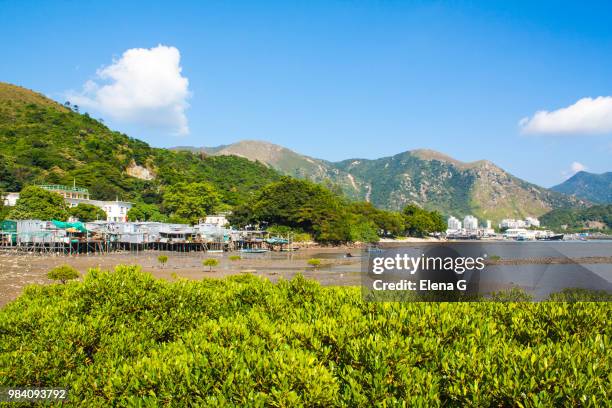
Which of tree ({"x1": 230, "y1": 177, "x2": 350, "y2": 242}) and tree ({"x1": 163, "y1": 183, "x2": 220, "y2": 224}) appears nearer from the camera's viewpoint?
tree ({"x1": 230, "y1": 177, "x2": 350, "y2": 242})

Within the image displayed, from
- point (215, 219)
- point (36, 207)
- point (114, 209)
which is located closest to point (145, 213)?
point (114, 209)

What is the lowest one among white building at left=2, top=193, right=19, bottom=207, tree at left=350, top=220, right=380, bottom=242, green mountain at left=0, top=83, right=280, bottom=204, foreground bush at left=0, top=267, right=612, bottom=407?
tree at left=350, top=220, right=380, bottom=242

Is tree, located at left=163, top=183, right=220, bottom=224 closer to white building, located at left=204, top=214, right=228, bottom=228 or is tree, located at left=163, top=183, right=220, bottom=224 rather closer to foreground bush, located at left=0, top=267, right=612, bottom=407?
white building, located at left=204, top=214, right=228, bottom=228

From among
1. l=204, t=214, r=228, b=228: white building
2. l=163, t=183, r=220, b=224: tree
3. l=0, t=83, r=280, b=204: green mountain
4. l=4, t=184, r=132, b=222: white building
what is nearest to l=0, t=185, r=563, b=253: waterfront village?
l=4, t=184, r=132, b=222: white building

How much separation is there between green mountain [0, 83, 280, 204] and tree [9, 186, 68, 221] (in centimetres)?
2375

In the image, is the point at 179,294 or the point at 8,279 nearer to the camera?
the point at 179,294

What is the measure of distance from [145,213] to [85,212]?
63.2 ft

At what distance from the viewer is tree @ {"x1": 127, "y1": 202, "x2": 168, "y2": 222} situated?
105500 millimetres

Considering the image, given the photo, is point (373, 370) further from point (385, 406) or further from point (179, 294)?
point (179, 294)

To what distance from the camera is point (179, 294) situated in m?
8.54

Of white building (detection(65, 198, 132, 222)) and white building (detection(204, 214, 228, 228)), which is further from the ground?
white building (detection(65, 198, 132, 222))

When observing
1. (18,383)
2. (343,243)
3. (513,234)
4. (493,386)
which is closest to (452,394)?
(493,386)

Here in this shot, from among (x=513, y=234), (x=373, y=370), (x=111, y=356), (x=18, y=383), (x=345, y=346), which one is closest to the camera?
(x=373, y=370)

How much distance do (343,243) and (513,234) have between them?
132m
